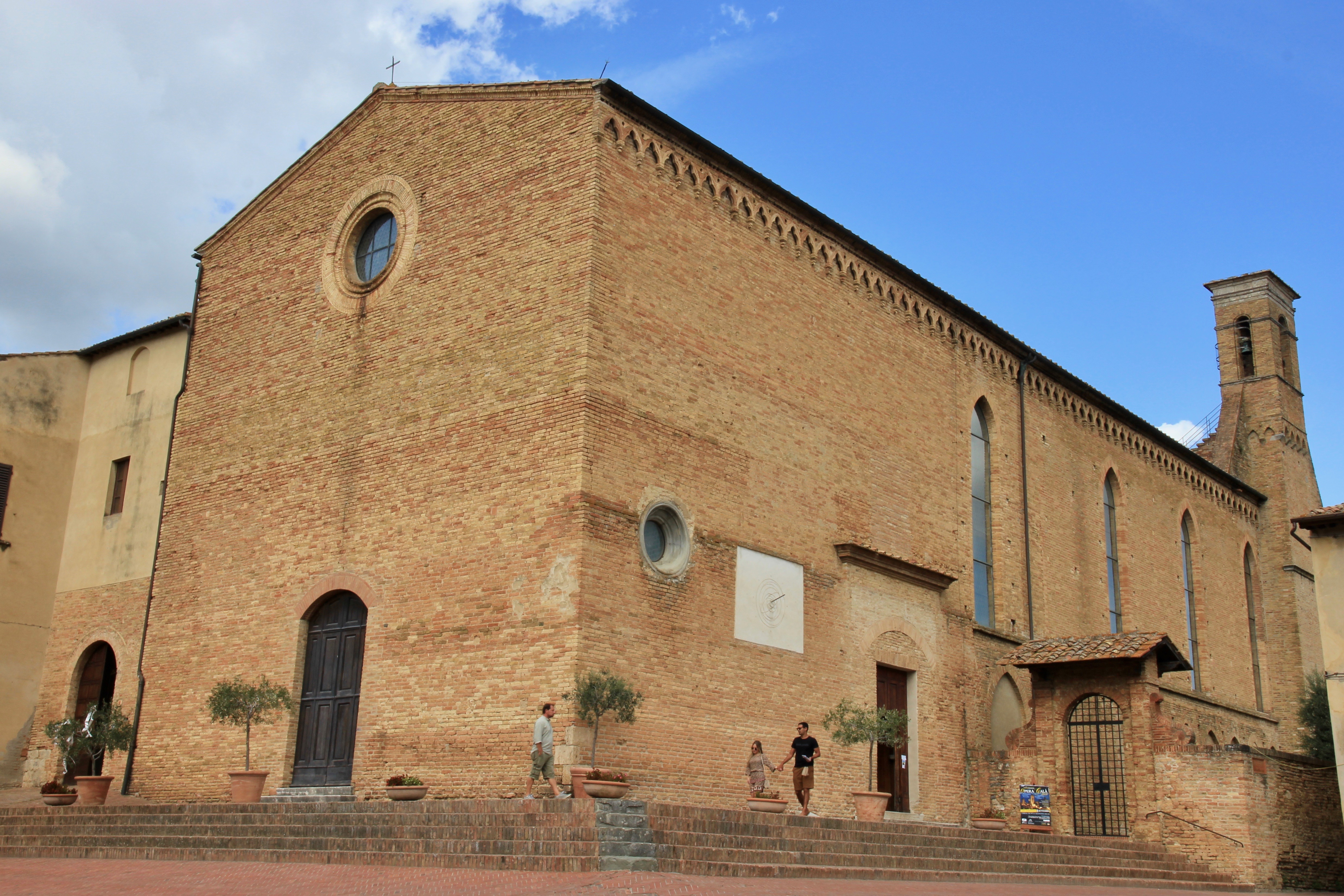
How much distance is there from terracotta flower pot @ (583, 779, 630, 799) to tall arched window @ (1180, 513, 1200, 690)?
19132 millimetres

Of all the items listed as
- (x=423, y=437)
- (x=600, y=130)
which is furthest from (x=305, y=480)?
(x=600, y=130)

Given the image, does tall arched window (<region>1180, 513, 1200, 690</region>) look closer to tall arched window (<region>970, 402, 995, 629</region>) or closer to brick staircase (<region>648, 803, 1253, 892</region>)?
tall arched window (<region>970, 402, 995, 629</region>)

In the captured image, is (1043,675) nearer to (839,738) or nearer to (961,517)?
(961,517)

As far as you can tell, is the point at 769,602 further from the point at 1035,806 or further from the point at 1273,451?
the point at 1273,451

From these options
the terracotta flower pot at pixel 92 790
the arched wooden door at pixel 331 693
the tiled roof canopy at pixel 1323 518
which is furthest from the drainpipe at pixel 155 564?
the tiled roof canopy at pixel 1323 518

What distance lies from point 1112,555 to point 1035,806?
886 centimetres

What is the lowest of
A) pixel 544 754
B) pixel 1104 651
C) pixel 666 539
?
pixel 544 754

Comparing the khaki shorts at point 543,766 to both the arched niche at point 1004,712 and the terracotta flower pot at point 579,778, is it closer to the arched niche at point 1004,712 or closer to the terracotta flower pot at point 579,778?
the terracotta flower pot at point 579,778

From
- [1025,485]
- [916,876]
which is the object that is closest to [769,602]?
[916,876]

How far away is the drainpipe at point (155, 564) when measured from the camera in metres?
18.1

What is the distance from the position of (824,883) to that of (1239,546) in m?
24.5

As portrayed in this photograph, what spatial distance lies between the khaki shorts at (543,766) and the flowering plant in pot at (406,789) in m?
1.56

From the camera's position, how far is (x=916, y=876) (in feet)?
42.0

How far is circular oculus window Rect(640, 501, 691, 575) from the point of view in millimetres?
14961
